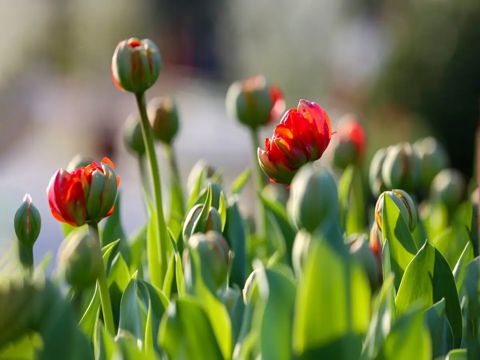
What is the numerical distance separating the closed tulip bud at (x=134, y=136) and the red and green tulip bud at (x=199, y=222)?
46 cm

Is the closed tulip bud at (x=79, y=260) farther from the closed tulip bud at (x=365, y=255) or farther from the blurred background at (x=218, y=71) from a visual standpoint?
the blurred background at (x=218, y=71)

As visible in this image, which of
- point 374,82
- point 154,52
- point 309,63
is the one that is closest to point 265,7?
point 309,63

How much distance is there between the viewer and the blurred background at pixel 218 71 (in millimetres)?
4258

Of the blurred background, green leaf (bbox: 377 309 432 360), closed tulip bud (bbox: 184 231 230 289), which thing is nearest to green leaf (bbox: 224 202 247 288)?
closed tulip bud (bbox: 184 231 230 289)

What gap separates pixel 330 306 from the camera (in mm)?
473

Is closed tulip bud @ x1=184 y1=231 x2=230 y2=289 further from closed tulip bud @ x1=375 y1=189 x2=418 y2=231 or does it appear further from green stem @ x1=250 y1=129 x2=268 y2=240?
green stem @ x1=250 y1=129 x2=268 y2=240

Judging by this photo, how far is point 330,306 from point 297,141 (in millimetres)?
297

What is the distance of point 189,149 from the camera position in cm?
780

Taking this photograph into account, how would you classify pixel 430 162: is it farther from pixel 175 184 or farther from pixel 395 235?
pixel 395 235

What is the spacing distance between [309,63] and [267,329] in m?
7.81

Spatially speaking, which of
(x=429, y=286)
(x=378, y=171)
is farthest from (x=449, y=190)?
(x=429, y=286)

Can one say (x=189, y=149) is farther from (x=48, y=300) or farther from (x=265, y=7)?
(x=48, y=300)

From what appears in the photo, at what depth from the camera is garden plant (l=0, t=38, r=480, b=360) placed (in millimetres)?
500

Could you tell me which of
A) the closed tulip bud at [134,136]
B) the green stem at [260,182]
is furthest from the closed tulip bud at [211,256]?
the closed tulip bud at [134,136]
